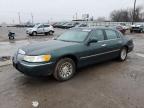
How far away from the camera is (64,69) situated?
16.7 ft

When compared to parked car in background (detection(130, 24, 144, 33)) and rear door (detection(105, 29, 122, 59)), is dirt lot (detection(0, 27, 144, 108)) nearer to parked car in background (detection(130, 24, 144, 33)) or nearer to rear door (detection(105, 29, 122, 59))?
rear door (detection(105, 29, 122, 59))

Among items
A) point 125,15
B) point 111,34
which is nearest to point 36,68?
point 111,34

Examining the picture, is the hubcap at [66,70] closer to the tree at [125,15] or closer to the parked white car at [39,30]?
the parked white car at [39,30]

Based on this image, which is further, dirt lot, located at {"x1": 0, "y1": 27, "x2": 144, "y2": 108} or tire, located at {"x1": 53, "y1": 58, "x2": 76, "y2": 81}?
tire, located at {"x1": 53, "y1": 58, "x2": 76, "y2": 81}

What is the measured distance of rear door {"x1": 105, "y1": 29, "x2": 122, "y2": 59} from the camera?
650cm

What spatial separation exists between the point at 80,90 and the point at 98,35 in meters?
2.44

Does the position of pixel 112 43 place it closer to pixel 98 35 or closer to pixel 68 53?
pixel 98 35

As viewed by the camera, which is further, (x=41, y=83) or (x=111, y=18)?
(x=111, y=18)

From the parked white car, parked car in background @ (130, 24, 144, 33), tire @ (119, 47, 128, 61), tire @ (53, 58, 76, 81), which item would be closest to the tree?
parked car in background @ (130, 24, 144, 33)

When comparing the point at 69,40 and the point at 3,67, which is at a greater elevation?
the point at 69,40

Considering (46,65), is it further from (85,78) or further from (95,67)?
(95,67)

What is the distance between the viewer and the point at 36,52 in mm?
4715

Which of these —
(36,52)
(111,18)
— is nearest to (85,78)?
(36,52)

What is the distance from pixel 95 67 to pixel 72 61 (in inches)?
Answer: 60.4
